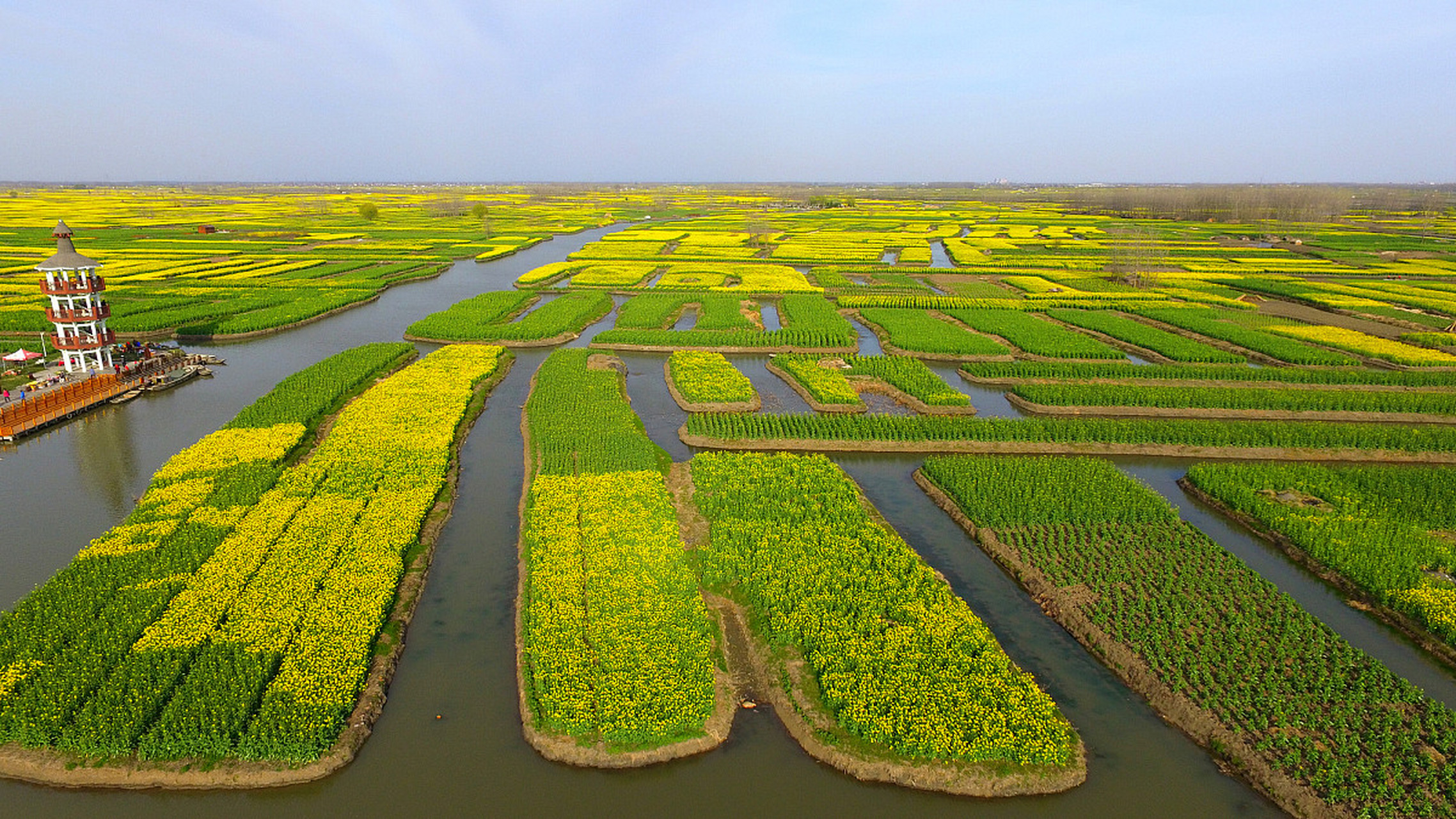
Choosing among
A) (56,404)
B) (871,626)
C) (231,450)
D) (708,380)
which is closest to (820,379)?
(708,380)

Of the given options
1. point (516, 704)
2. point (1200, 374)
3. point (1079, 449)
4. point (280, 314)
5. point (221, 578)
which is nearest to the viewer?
point (516, 704)

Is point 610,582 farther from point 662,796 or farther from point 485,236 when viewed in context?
point 485,236

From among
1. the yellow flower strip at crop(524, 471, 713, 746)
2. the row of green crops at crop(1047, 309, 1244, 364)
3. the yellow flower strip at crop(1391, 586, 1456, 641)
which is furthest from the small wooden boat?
the row of green crops at crop(1047, 309, 1244, 364)

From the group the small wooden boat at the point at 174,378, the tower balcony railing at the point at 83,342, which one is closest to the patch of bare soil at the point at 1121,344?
the small wooden boat at the point at 174,378

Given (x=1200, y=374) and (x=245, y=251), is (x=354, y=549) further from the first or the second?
(x=245, y=251)

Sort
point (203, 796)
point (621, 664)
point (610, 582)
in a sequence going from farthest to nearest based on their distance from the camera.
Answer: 1. point (610, 582)
2. point (621, 664)
3. point (203, 796)

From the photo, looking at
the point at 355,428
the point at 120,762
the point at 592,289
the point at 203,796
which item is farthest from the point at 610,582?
the point at 592,289

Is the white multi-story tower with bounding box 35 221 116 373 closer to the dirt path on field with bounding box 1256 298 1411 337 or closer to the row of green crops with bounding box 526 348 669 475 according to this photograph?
the row of green crops with bounding box 526 348 669 475
